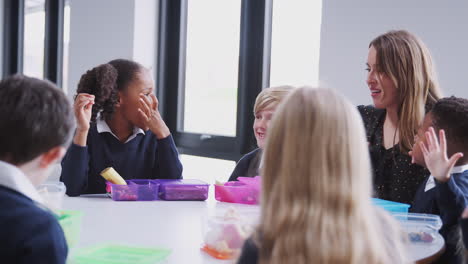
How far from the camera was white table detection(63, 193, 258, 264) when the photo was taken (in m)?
1.21

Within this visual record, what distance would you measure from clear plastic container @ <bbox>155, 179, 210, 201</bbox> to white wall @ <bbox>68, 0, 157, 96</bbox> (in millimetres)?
1874

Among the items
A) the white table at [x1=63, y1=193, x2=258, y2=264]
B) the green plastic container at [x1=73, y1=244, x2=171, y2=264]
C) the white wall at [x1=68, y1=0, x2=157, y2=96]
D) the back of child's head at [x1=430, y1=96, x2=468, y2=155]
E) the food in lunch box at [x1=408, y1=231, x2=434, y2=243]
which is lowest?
the white table at [x1=63, y1=193, x2=258, y2=264]

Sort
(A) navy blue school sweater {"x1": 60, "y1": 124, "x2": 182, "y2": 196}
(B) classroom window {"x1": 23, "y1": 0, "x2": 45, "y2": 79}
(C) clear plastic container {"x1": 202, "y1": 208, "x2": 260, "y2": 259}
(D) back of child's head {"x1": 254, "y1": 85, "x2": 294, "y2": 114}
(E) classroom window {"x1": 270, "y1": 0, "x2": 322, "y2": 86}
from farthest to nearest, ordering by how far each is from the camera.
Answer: (B) classroom window {"x1": 23, "y1": 0, "x2": 45, "y2": 79}, (E) classroom window {"x1": 270, "y1": 0, "x2": 322, "y2": 86}, (A) navy blue school sweater {"x1": 60, "y1": 124, "x2": 182, "y2": 196}, (D) back of child's head {"x1": 254, "y1": 85, "x2": 294, "y2": 114}, (C) clear plastic container {"x1": 202, "y1": 208, "x2": 260, "y2": 259}

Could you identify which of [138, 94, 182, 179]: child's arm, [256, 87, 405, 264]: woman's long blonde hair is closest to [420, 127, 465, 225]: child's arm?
[256, 87, 405, 264]: woman's long blonde hair

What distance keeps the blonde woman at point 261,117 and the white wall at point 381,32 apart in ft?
1.75

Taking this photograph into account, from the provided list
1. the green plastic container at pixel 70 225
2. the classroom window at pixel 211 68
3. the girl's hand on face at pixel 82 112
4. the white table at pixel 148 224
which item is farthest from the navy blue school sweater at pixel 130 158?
the classroom window at pixel 211 68

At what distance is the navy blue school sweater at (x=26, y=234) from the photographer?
2.90 ft

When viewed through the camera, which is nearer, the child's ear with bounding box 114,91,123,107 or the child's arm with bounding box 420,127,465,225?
the child's arm with bounding box 420,127,465,225

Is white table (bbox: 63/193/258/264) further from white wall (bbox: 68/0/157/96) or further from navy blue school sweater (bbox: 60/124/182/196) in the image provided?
white wall (bbox: 68/0/157/96)

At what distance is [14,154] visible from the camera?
3.23ft

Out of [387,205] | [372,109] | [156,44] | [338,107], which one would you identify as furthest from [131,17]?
[338,107]

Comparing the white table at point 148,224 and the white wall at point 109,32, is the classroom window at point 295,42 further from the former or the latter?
the white table at point 148,224

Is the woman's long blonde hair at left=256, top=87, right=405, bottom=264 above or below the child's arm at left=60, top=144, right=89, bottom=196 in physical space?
above

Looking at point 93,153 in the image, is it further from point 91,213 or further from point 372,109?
point 372,109
